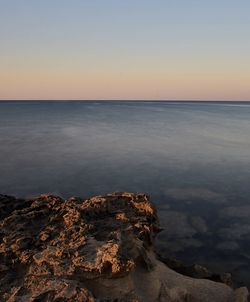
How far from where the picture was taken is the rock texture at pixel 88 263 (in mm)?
4125

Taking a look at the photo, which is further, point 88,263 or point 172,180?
point 172,180

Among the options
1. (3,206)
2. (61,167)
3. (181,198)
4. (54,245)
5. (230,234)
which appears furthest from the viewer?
(61,167)

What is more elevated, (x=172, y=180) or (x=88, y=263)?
(x=88, y=263)

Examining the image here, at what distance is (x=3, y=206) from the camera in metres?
6.82

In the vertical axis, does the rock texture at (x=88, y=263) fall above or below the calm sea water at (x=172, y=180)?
above

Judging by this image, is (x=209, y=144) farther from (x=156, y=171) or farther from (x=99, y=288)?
(x=99, y=288)

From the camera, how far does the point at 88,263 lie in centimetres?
444

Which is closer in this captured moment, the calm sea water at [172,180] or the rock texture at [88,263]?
the rock texture at [88,263]

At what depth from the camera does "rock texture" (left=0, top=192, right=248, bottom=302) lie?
4.12 m

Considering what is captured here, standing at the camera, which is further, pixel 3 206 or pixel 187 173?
pixel 187 173

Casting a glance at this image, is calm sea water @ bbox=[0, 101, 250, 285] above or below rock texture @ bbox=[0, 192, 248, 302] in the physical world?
below

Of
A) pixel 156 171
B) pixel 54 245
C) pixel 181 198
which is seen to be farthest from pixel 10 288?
pixel 156 171

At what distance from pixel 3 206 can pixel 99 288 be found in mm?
3270

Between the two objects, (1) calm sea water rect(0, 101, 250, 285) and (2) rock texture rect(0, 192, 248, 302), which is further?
(1) calm sea water rect(0, 101, 250, 285)
